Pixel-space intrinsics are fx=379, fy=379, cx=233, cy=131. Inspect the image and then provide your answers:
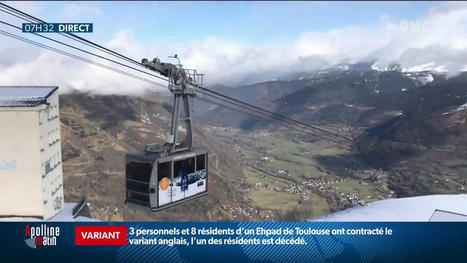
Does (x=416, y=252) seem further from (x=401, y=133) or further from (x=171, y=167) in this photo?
(x=401, y=133)

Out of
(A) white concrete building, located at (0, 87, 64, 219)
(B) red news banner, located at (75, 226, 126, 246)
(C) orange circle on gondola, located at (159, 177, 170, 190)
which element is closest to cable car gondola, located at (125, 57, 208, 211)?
(C) orange circle on gondola, located at (159, 177, 170, 190)

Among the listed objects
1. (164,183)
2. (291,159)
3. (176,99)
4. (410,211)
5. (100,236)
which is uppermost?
(176,99)

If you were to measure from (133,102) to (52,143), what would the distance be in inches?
5015

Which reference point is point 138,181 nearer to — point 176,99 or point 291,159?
point 176,99

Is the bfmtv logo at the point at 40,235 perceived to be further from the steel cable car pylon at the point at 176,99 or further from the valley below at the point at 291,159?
the valley below at the point at 291,159

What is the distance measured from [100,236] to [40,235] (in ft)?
6.41

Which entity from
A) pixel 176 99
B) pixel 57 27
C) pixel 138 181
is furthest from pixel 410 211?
pixel 57 27

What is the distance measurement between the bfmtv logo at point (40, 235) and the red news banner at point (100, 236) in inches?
29.4

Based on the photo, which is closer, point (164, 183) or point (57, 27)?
point (57, 27)

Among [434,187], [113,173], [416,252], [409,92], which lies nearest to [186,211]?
[113,173]

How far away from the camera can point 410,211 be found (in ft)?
45.8

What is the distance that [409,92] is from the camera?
572 ft

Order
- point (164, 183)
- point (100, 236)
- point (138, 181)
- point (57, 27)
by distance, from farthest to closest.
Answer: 1. point (138, 181)
2. point (164, 183)
3. point (57, 27)
4. point (100, 236)

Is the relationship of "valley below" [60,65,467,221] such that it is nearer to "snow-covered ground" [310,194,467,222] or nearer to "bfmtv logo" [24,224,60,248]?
"snow-covered ground" [310,194,467,222]
